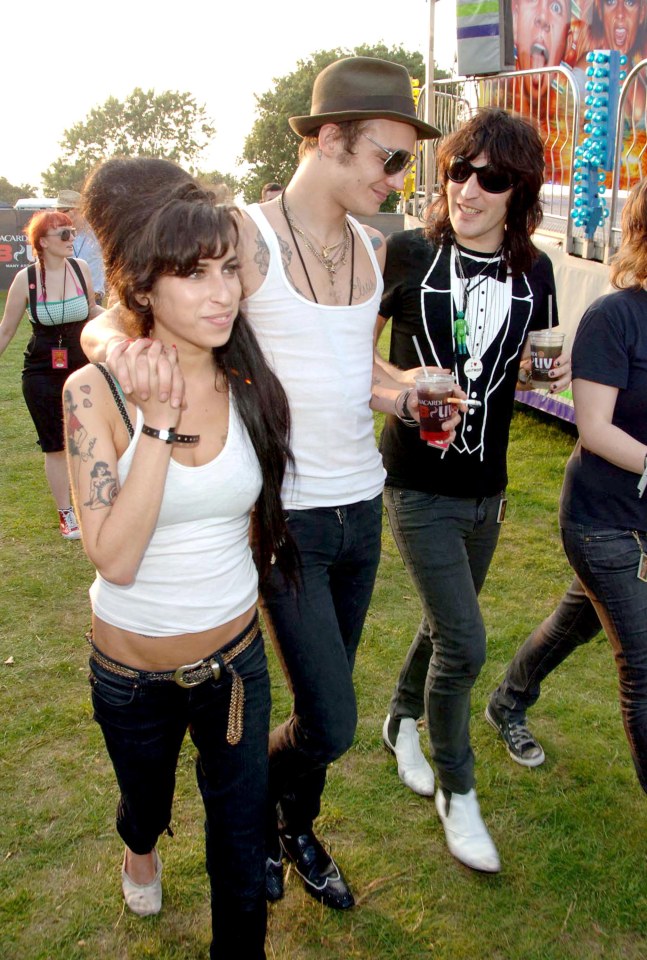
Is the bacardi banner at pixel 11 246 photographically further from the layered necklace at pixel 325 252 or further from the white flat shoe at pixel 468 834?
the white flat shoe at pixel 468 834

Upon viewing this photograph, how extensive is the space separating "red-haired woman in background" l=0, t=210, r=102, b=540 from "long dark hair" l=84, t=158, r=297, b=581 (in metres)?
3.82

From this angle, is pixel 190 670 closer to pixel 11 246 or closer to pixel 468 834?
pixel 468 834

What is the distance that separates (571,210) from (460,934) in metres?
5.94

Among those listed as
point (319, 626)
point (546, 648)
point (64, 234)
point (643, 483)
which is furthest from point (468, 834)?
point (64, 234)

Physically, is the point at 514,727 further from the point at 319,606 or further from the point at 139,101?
the point at 139,101

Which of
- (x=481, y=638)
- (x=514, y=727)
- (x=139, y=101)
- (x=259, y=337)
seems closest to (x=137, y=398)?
(x=259, y=337)

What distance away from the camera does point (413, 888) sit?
9.43ft

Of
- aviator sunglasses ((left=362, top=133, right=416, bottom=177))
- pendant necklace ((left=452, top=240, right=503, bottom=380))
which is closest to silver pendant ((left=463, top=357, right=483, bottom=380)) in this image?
pendant necklace ((left=452, top=240, right=503, bottom=380))

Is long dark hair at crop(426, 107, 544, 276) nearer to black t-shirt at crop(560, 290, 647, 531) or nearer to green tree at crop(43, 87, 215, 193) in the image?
black t-shirt at crop(560, 290, 647, 531)

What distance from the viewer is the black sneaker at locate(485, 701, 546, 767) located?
3.51m

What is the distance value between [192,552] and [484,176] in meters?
1.62

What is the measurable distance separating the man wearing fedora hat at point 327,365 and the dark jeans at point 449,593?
0.23 metres

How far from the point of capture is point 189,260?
1942 mm

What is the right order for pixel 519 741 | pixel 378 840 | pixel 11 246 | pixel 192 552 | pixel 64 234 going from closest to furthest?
pixel 192 552, pixel 378 840, pixel 519 741, pixel 64 234, pixel 11 246
